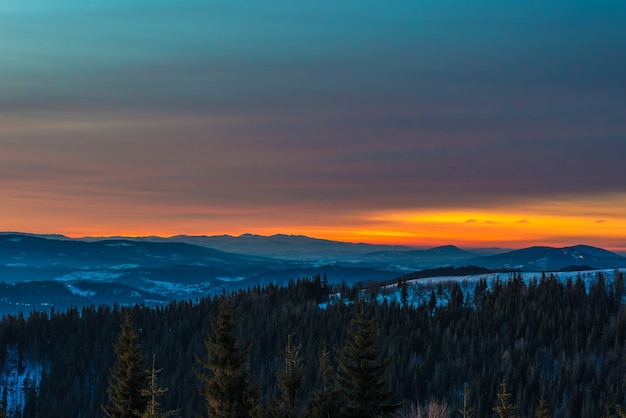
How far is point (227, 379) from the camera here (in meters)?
38.3

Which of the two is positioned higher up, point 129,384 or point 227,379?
point 227,379

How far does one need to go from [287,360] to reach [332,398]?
3339 millimetres

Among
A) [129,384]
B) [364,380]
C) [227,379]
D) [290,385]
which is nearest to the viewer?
[290,385]

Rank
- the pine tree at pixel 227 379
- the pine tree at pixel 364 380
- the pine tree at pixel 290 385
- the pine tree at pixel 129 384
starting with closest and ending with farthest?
the pine tree at pixel 290 385, the pine tree at pixel 227 379, the pine tree at pixel 364 380, the pine tree at pixel 129 384

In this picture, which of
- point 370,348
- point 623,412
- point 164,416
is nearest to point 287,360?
point 370,348

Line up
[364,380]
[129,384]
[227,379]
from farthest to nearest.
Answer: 1. [129,384]
2. [364,380]
3. [227,379]

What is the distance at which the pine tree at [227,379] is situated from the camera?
38156 mm

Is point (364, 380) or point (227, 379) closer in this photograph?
point (227, 379)

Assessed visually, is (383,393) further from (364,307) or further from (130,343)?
(130,343)

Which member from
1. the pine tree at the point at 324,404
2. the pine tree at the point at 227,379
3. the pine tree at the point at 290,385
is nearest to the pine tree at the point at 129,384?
the pine tree at the point at 227,379

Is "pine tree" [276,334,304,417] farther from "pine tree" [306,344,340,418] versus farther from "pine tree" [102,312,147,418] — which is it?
"pine tree" [102,312,147,418]

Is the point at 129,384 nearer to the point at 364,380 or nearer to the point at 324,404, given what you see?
the point at 324,404

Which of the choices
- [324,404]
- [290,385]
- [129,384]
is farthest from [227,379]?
[129,384]

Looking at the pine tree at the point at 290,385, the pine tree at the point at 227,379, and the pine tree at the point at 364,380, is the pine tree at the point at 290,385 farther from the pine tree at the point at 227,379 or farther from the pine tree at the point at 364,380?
the pine tree at the point at 364,380
